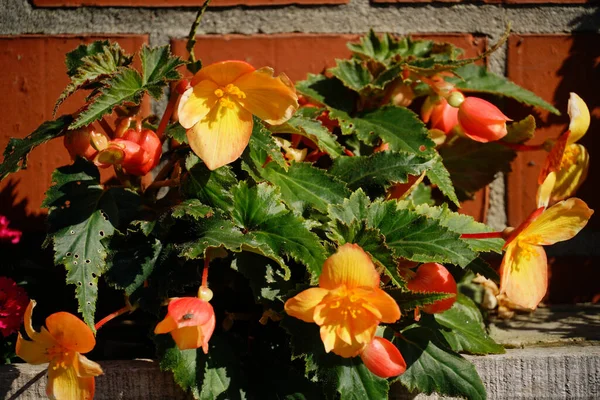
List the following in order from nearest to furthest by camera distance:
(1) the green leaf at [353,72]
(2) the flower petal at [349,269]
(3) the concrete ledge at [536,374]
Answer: (2) the flower petal at [349,269] → (3) the concrete ledge at [536,374] → (1) the green leaf at [353,72]

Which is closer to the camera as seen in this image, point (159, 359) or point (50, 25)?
point (159, 359)

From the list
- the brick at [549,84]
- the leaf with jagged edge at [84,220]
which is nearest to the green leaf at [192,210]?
the leaf with jagged edge at [84,220]

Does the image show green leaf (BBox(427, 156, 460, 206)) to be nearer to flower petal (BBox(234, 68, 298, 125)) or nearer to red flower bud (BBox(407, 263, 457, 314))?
red flower bud (BBox(407, 263, 457, 314))

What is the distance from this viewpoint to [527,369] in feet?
3.45

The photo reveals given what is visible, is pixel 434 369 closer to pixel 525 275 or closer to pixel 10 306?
pixel 525 275

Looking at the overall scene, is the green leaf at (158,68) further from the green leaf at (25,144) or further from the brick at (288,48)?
the brick at (288,48)

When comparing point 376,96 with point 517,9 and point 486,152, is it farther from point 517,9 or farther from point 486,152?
point 517,9

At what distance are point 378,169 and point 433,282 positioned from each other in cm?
21

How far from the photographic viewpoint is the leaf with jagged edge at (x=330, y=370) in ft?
3.07

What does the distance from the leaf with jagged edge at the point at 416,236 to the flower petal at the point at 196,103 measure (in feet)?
0.93

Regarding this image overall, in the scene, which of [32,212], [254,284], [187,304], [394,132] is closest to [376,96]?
[394,132]

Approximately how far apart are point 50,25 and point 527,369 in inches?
42.6

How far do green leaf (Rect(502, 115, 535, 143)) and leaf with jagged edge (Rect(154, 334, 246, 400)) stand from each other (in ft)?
2.26

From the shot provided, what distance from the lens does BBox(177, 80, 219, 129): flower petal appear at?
902 mm
